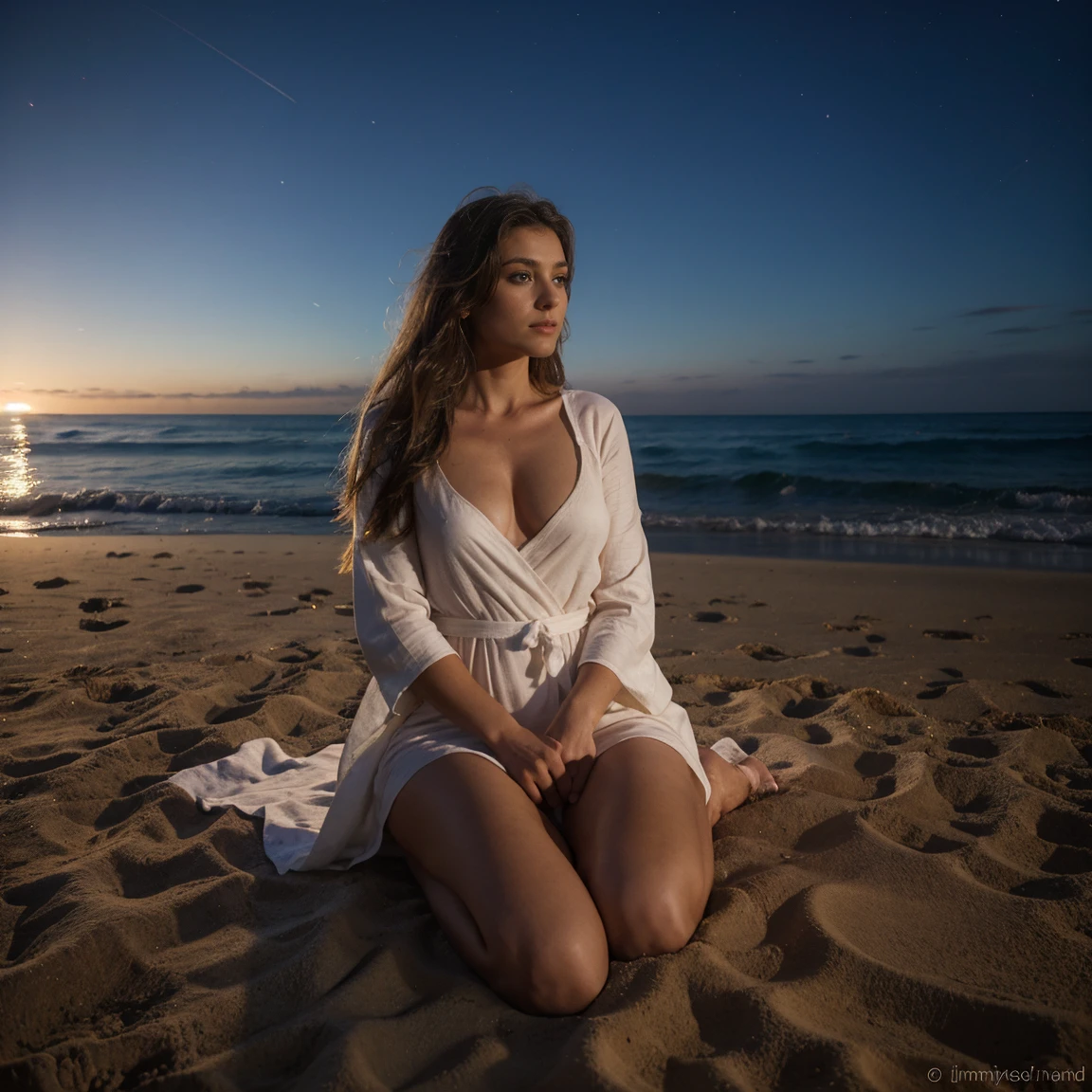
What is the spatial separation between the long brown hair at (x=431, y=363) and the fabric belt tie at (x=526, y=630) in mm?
339

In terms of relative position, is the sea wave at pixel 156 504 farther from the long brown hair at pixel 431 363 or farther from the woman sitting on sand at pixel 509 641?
the woman sitting on sand at pixel 509 641

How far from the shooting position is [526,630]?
8.16ft

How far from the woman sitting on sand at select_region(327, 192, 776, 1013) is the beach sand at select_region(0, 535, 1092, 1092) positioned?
188mm

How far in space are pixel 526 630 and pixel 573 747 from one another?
1.27ft

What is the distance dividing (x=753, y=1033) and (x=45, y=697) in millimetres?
3756

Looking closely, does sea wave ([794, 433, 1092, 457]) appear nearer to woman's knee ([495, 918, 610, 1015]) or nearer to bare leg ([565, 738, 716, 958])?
bare leg ([565, 738, 716, 958])

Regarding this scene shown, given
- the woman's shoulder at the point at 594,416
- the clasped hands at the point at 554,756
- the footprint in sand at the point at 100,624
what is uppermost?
the woman's shoulder at the point at 594,416

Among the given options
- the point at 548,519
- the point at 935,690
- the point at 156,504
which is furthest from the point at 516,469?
the point at 156,504

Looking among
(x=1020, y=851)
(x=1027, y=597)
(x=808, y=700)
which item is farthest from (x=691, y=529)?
(x=1020, y=851)

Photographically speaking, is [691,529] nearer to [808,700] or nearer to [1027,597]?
[1027,597]

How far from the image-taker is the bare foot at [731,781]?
2729mm

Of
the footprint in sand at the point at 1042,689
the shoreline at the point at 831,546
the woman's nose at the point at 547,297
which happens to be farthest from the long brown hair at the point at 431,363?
the shoreline at the point at 831,546

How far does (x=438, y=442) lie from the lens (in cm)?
263

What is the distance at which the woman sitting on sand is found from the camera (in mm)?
2035
